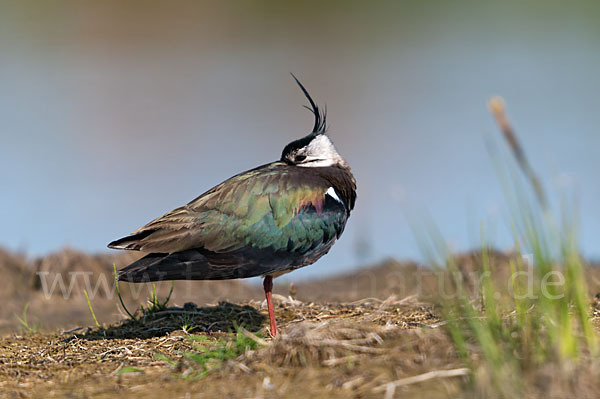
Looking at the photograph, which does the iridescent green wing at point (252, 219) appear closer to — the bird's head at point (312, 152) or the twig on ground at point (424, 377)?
the bird's head at point (312, 152)

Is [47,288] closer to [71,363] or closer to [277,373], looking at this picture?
[71,363]

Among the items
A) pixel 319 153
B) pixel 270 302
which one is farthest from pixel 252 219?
pixel 319 153

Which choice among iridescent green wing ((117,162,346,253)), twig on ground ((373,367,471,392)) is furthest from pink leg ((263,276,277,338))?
twig on ground ((373,367,471,392))

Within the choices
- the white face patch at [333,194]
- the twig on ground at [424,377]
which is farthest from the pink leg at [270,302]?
the twig on ground at [424,377]

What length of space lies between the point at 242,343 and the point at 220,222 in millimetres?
1492

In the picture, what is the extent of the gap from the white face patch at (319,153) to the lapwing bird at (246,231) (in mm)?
354

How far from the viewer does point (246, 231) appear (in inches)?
207

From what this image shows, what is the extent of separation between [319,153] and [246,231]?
4.02 ft

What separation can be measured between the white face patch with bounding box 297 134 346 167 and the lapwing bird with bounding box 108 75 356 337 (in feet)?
1.16

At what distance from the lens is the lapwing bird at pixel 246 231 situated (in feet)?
16.9

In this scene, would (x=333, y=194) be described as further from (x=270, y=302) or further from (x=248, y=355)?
(x=248, y=355)

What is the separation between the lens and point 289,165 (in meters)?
5.94

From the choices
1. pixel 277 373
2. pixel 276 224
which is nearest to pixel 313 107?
pixel 276 224

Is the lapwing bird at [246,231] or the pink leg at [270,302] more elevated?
the lapwing bird at [246,231]
